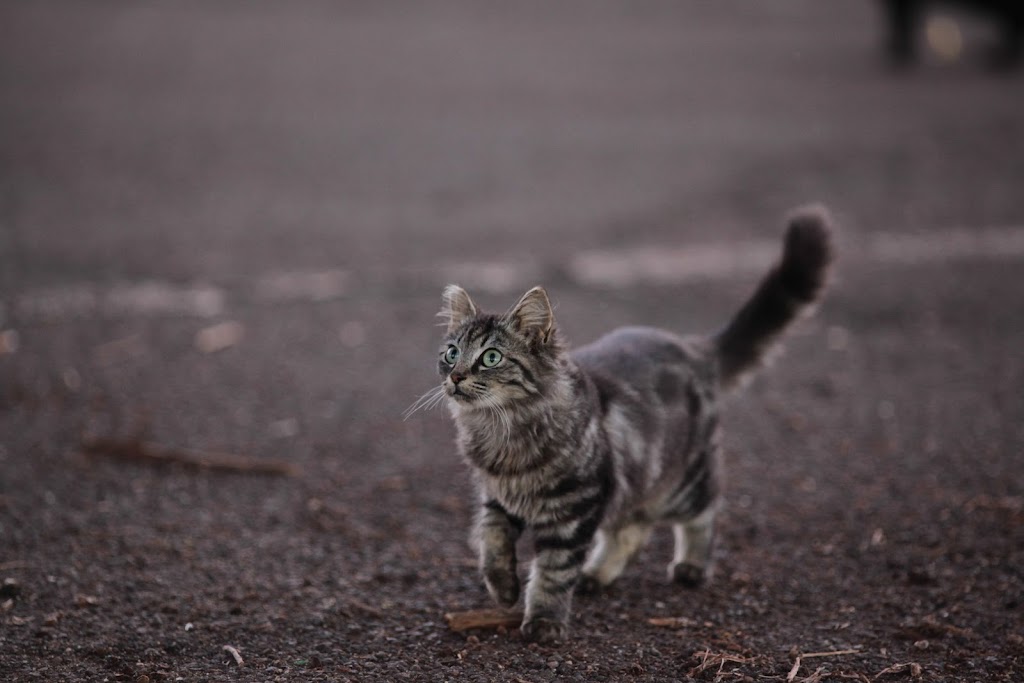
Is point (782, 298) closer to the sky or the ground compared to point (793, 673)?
closer to the sky

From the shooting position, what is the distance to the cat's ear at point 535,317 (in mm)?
3613

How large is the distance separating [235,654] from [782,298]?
241 cm

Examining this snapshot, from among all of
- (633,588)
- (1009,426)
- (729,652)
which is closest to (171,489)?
(633,588)

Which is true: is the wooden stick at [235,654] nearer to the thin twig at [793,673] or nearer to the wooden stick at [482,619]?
the wooden stick at [482,619]

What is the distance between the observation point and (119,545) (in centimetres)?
417

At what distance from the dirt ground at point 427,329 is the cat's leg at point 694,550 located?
Result: 0.29 feet

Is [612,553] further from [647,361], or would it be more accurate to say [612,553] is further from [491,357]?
[491,357]

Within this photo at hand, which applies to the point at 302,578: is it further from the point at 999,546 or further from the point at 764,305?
the point at 999,546

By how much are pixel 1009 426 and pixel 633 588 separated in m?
2.36

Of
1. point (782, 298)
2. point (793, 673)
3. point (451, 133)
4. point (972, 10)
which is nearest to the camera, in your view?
point (793, 673)

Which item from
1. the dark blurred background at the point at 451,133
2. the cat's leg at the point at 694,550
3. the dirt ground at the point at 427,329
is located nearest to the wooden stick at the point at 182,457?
the dirt ground at the point at 427,329

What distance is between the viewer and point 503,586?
12.0ft

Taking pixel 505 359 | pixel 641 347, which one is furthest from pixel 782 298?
pixel 505 359

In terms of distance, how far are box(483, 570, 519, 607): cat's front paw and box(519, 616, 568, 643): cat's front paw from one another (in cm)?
15
